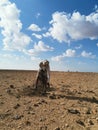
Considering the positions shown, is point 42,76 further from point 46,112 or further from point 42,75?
point 46,112

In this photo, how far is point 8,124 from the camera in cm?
650

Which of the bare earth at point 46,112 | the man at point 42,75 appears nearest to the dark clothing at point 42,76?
the man at point 42,75

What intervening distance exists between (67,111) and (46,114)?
32.8 inches

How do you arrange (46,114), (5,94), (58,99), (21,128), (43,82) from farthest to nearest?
(43,82), (5,94), (58,99), (46,114), (21,128)

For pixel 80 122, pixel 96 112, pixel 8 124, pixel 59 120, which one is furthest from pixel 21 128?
pixel 96 112

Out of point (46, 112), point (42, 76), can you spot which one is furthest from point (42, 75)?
point (46, 112)

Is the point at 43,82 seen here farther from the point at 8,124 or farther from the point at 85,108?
the point at 8,124

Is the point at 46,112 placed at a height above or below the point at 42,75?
below

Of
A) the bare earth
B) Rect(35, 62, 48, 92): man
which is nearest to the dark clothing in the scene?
Rect(35, 62, 48, 92): man

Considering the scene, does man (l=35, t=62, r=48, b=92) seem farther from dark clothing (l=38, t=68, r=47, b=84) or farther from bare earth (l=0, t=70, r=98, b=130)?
bare earth (l=0, t=70, r=98, b=130)

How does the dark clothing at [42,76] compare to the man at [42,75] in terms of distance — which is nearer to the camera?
the man at [42,75]

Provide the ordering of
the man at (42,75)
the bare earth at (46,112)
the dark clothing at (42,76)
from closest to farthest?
1. the bare earth at (46,112)
2. the man at (42,75)
3. the dark clothing at (42,76)

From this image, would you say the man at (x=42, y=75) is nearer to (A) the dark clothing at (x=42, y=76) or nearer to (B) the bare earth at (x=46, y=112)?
(A) the dark clothing at (x=42, y=76)

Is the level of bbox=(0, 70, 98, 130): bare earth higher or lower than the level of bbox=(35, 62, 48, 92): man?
lower
